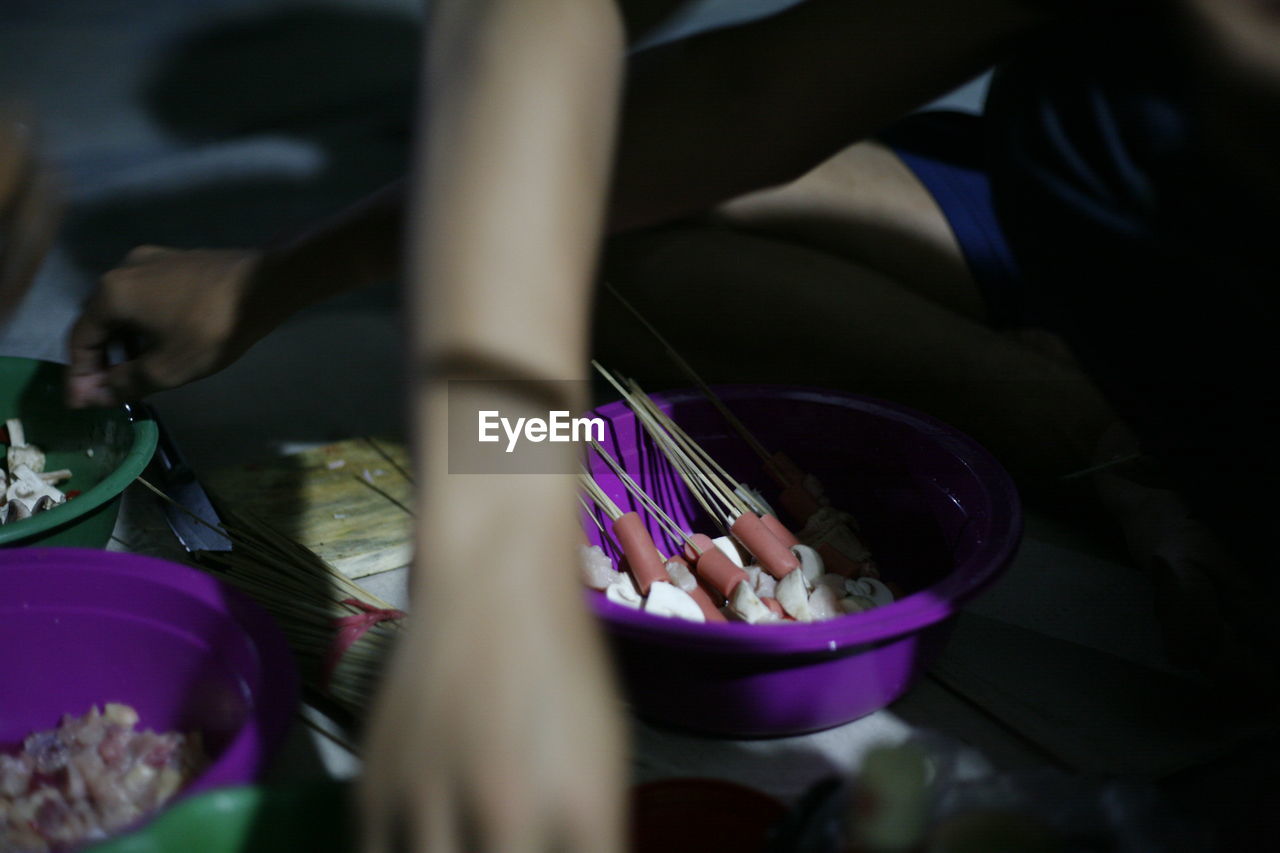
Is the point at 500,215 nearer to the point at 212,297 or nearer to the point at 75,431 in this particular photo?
the point at 212,297

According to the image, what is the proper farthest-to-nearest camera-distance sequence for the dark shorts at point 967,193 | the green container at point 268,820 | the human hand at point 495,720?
1. the dark shorts at point 967,193
2. the green container at point 268,820
3. the human hand at point 495,720

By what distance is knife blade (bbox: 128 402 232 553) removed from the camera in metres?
1.09

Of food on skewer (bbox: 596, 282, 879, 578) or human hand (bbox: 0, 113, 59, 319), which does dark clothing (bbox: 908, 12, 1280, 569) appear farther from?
human hand (bbox: 0, 113, 59, 319)

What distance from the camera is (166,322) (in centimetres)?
103

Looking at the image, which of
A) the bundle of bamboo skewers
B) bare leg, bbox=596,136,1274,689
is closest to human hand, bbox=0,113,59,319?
the bundle of bamboo skewers

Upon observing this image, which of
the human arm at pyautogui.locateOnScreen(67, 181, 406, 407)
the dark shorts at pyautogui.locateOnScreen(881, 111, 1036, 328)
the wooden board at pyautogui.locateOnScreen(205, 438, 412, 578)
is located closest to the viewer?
the human arm at pyautogui.locateOnScreen(67, 181, 406, 407)

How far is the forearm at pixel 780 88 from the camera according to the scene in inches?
35.4

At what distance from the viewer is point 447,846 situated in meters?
0.42

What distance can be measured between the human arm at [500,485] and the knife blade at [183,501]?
652 mm

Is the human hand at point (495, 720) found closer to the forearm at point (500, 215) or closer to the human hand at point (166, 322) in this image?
the forearm at point (500, 215)

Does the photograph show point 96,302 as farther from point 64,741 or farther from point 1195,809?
point 1195,809

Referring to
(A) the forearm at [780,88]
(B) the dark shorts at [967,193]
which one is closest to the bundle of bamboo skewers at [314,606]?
(A) the forearm at [780,88]

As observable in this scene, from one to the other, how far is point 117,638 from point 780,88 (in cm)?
72

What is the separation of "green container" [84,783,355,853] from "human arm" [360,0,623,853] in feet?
0.62
